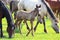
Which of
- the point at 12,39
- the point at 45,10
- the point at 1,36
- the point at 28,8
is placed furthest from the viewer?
the point at 28,8

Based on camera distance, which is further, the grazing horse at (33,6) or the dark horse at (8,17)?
the grazing horse at (33,6)

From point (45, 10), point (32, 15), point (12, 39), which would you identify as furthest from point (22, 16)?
point (45, 10)

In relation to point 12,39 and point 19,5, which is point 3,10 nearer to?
point 12,39

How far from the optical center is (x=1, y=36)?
13.5m

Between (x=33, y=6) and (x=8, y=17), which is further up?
(x=8, y=17)

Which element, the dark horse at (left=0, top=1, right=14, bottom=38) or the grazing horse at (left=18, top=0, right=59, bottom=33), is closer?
the dark horse at (left=0, top=1, right=14, bottom=38)

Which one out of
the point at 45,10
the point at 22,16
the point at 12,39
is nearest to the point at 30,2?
the point at 45,10

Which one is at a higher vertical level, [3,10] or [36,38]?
[3,10]

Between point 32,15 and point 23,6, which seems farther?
point 23,6

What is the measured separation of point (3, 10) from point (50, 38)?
215 cm

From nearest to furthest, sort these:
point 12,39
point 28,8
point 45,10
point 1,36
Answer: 1. point 12,39
2. point 1,36
3. point 45,10
4. point 28,8

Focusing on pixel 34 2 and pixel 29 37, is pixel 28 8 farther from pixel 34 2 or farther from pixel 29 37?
pixel 29 37

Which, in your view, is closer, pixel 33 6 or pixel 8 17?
pixel 8 17

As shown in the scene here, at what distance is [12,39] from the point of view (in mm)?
12648
